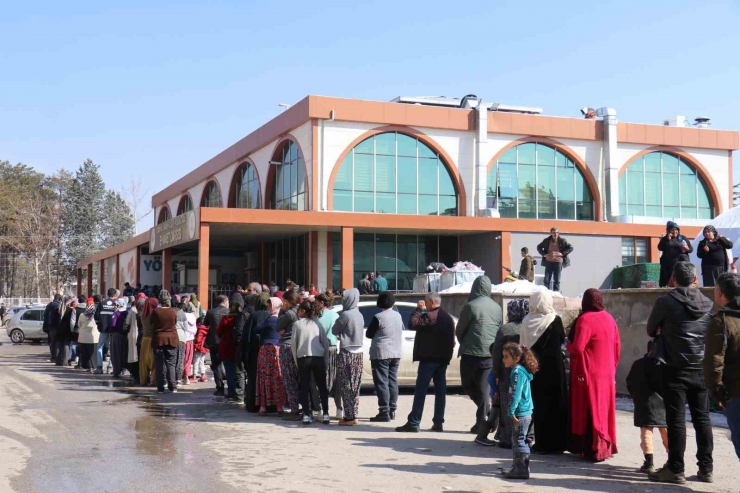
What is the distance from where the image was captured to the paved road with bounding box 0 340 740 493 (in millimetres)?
7305

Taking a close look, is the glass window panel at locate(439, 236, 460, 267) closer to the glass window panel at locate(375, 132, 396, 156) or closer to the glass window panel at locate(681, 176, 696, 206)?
the glass window panel at locate(375, 132, 396, 156)

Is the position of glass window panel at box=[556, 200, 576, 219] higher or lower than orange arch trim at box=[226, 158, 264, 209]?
lower

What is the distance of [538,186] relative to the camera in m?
37.4

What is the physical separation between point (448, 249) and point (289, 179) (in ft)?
24.1

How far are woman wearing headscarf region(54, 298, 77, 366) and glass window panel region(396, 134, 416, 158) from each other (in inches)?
648

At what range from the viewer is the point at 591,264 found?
3419cm

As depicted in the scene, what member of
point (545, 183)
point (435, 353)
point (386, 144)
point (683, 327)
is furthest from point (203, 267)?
point (683, 327)

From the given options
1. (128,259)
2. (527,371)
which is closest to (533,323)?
(527,371)

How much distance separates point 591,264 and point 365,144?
401 inches

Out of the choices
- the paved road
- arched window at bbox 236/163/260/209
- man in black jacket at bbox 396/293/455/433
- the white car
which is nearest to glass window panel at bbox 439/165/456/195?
arched window at bbox 236/163/260/209

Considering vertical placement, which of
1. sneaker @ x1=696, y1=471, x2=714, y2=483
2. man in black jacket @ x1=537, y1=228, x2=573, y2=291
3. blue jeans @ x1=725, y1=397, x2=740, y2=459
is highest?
man in black jacket @ x1=537, y1=228, x2=573, y2=291

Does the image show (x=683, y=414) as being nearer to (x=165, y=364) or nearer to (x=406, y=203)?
(x=165, y=364)

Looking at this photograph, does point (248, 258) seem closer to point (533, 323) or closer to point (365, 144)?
point (365, 144)

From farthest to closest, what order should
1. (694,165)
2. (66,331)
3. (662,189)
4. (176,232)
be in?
1. (694,165)
2. (662,189)
3. (176,232)
4. (66,331)
